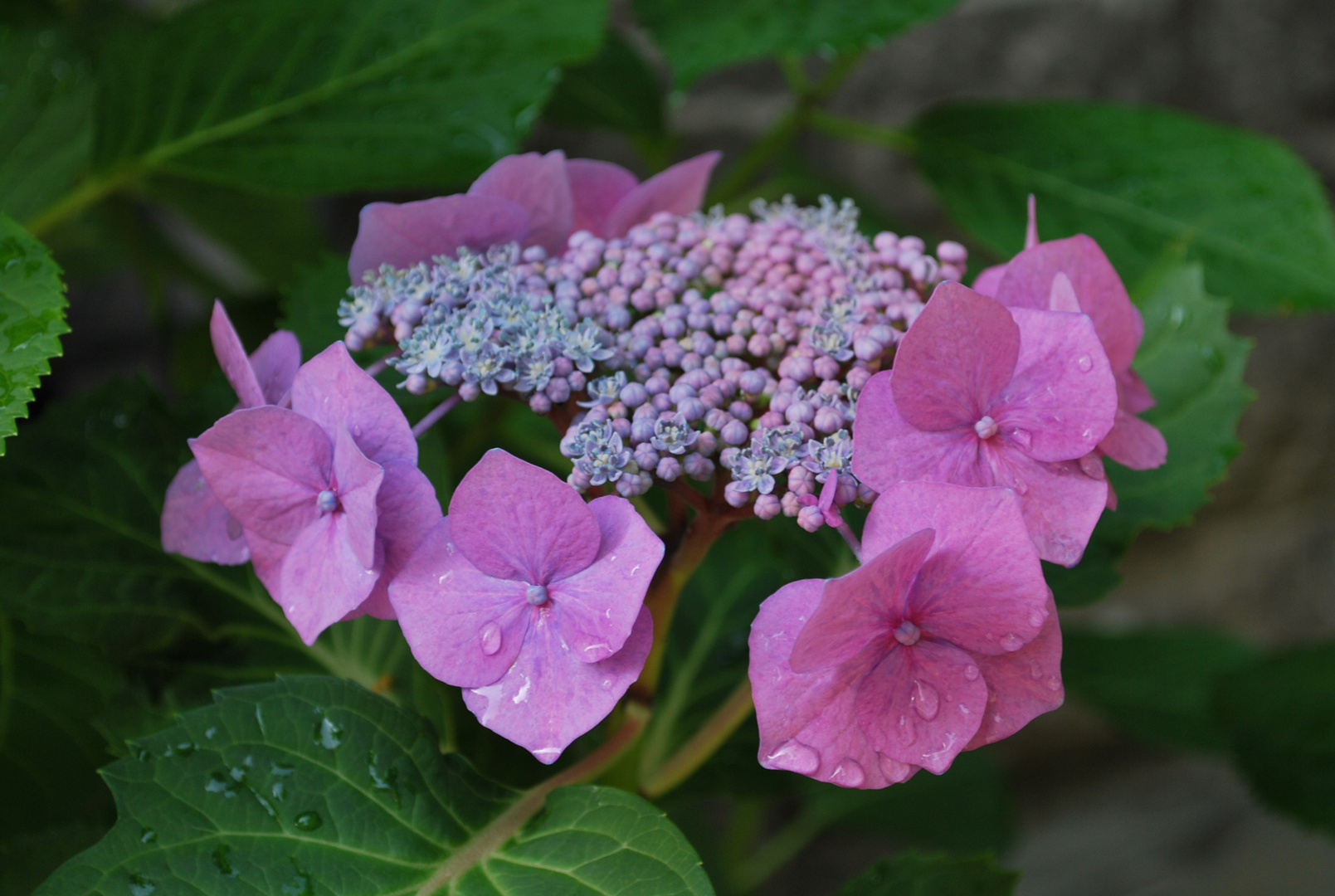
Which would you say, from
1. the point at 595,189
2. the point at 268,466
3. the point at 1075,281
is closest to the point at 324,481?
the point at 268,466

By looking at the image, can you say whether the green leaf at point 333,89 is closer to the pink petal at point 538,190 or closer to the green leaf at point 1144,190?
the pink petal at point 538,190

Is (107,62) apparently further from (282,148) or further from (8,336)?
(8,336)

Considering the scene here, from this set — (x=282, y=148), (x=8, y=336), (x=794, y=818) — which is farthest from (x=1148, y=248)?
(x=794, y=818)

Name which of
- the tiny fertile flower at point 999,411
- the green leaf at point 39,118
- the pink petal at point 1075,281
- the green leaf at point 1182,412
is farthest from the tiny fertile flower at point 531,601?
the green leaf at point 39,118

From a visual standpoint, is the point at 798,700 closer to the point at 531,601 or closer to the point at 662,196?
the point at 531,601

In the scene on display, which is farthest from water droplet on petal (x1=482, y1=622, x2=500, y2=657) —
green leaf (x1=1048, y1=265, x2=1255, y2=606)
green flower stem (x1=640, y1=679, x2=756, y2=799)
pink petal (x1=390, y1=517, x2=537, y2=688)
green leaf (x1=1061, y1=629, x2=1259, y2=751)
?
green leaf (x1=1061, y1=629, x2=1259, y2=751)
